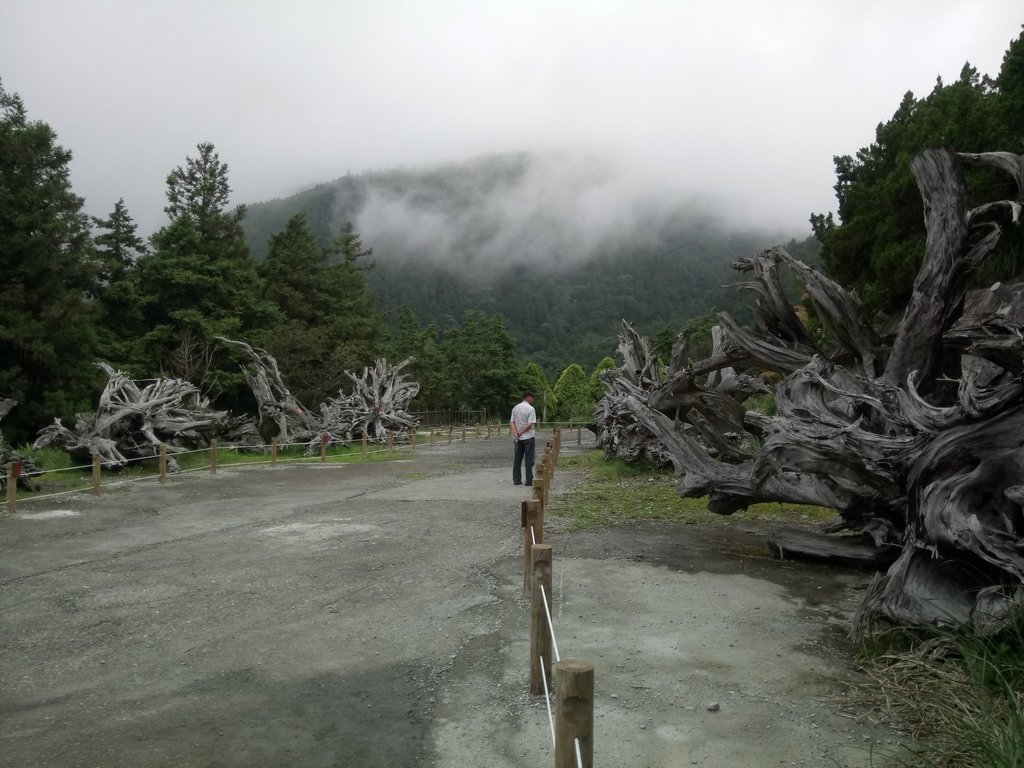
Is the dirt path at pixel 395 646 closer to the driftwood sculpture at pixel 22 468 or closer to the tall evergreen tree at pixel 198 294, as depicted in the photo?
the driftwood sculpture at pixel 22 468

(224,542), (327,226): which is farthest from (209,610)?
(327,226)

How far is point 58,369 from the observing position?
25.3 metres

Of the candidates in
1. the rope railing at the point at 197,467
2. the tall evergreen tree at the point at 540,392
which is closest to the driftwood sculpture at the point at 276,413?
the rope railing at the point at 197,467

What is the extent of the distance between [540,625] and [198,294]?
3161 centimetres

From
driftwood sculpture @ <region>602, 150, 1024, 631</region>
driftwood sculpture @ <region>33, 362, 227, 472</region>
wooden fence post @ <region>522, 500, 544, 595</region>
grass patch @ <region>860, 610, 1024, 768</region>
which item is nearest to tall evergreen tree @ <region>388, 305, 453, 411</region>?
driftwood sculpture @ <region>33, 362, 227, 472</region>

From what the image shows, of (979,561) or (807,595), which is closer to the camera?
(979,561)

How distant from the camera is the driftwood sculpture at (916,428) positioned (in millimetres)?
5238

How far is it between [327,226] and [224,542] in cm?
11930

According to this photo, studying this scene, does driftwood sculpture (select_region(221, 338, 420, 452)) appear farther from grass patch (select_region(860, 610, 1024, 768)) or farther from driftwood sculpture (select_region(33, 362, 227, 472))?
grass patch (select_region(860, 610, 1024, 768))

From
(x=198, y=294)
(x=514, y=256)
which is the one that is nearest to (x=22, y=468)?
(x=198, y=294)

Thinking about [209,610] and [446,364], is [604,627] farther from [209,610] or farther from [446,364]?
[446,364]

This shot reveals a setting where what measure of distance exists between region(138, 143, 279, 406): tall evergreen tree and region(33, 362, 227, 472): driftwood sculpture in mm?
11045

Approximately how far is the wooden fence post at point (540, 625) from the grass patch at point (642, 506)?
5.71 meters

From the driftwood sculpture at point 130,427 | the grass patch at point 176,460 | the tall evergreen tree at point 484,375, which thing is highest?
the tall evergreen tree at point 484,375
